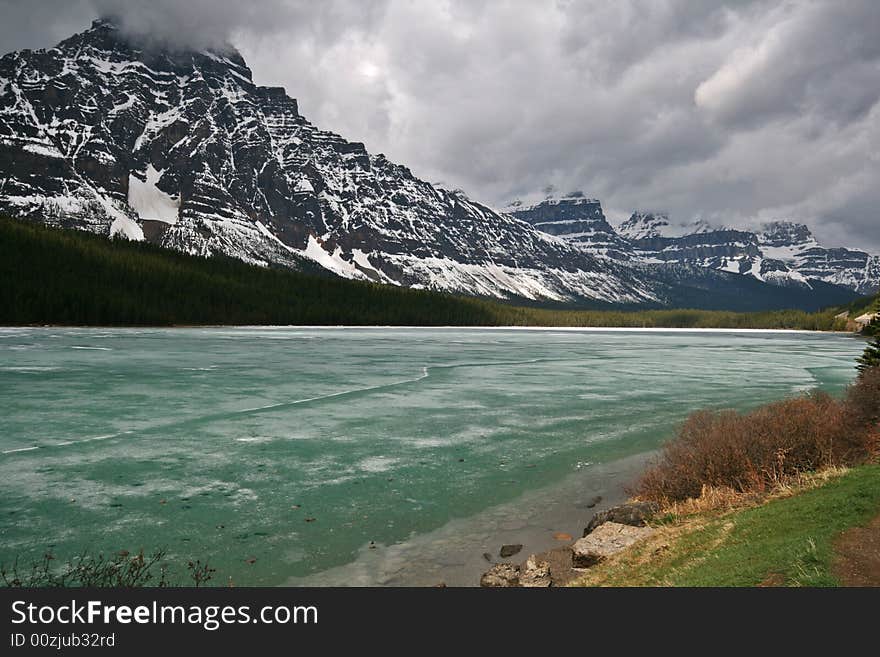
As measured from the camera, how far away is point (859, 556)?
812 centimetres

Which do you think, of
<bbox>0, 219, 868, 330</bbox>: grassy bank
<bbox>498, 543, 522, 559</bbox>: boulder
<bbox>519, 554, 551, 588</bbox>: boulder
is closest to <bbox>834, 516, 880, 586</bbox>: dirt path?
<bbox>519, 554, 551, 588</bbox>: boulder

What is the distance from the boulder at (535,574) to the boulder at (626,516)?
2.77 metres

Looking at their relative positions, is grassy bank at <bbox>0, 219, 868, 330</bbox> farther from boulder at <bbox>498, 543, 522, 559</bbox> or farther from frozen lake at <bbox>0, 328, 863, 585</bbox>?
boulder at <bbox>498, 543, 522, 559</bbox>

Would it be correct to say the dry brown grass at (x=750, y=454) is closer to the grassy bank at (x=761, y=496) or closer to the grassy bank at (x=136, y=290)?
the grassy bank at (x=761, y=496)

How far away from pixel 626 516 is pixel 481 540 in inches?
137

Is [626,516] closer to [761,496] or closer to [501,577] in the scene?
[761,496]

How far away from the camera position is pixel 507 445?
22312mm

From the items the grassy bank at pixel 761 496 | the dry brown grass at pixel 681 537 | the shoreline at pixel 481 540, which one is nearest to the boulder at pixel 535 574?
the dry brown grass at pixel 681 537

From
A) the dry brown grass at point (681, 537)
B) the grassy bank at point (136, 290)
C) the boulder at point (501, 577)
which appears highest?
the grassy bank at point (136, 290)

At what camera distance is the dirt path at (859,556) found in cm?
752

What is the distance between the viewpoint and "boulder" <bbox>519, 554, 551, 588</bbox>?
1032cm

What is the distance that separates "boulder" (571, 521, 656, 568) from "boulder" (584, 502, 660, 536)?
1.49 feet
